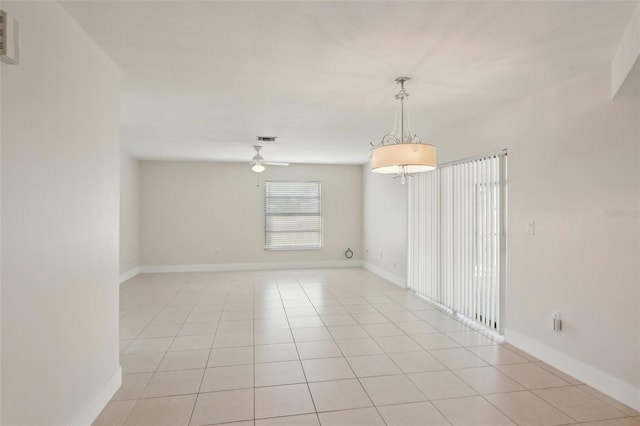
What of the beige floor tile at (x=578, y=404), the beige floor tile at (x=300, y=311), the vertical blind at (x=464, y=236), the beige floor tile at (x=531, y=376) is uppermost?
the vertical blind at (x=464, y=236)

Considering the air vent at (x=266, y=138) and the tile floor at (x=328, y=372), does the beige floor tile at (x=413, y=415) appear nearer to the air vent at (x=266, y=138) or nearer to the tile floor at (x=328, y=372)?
the tile floor at (x=328, y=372)

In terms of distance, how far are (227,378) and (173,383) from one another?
1.33ft

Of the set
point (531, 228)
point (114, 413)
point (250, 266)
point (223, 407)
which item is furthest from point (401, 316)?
point (250, 266)

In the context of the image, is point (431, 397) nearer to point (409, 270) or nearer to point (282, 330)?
point (282, 330)

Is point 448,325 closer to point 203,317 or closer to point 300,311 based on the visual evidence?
point 300,311

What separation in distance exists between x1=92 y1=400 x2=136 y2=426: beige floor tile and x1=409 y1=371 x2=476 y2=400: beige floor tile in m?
2.05

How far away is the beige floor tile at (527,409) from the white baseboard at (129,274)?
6.29 m

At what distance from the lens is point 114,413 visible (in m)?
2.43

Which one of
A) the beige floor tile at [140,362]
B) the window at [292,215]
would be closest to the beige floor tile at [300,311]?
the beige floor tile at [140,362]

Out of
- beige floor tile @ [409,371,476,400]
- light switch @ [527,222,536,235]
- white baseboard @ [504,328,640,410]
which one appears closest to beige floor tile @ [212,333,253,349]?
beige floor tile @ [409,371,476,400]

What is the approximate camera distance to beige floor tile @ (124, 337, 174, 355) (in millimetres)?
3535

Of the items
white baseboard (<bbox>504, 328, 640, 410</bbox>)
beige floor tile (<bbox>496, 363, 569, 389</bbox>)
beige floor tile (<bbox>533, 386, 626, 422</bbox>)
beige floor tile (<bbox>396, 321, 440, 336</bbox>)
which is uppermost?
white baseboard (<bbox>504, 328, 640, 410</bbox>)

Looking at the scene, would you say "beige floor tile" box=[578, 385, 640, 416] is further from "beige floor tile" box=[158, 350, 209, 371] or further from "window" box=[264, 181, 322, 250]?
"window" box=[264, 181, 322, 250]

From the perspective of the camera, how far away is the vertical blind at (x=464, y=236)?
3.89 m
